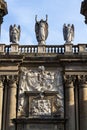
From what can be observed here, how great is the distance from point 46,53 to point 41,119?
4.12m

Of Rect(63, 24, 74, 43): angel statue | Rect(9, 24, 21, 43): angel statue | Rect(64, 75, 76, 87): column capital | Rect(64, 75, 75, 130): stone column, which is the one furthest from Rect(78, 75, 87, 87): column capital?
Rect(9, 24, 21, 43): angel statue

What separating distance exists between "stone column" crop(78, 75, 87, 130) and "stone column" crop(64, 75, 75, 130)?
0.46 m

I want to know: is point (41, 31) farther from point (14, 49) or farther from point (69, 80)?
point (69, 80)

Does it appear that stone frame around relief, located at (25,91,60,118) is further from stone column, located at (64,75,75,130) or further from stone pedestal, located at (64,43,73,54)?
stone pedestal, located at (64,43,73,54)

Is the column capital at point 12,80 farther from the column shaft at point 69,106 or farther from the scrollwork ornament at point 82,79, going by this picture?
the scrollwork ornament at point 82,79

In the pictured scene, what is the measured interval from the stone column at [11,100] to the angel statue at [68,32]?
424 cm

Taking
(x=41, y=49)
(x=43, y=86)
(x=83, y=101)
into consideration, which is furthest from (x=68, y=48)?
(x=83, y=101)

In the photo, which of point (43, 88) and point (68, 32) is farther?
point (68, 32)

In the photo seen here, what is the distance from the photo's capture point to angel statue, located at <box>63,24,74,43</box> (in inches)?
1004

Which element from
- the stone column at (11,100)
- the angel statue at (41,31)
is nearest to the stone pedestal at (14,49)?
the angel statue at (41,31)

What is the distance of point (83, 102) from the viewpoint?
77.7 feet

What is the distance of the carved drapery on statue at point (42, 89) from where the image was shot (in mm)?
23719

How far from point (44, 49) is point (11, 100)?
3810 mm

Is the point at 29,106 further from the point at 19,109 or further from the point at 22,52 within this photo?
the point at 22,52
